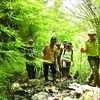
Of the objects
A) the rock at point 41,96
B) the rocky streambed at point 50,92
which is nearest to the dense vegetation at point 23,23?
the rocky streambed at point 50,92

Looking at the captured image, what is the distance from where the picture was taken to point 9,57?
16.7ft

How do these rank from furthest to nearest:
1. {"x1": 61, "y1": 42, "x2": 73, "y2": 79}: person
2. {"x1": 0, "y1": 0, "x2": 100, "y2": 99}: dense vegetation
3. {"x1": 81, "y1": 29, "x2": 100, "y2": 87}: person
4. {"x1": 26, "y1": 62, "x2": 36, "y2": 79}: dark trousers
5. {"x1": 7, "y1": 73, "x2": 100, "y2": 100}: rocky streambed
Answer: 1. {"x1": 61, "y1": 42, "x2": 73, "y2": 79}: person
2. {"x1": 26, "y1": 62, "x2": 36, "y2": 79}: dark trousers
3. {"x1": 81, "y1": 29, "x2": 100, "y2": 87}: person
4. {"x1": 7, "y1": 73, "x2": 100, "y2": 100}: rocky streambed
5. {"x1": 0, "y1": 0, "x2": 100, "y2": 99}: dense vegetation

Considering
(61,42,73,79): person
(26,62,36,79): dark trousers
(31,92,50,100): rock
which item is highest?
(61,42,73,79): person

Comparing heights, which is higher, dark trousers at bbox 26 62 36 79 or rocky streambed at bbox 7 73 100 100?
dark trousers at bbox 26 62 36 79

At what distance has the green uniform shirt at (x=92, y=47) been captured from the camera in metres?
7.35

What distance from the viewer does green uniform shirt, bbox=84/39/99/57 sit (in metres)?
7.35

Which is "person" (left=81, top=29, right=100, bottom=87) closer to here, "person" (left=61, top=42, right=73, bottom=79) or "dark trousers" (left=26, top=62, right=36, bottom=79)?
"person" (left=61, top=42, right=73, bottom=79)

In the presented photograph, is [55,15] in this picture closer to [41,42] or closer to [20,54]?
[41,42]

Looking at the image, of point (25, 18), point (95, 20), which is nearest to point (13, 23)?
point (25, 18)

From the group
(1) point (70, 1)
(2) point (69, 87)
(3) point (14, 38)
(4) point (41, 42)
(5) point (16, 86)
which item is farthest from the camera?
(4) point (41, 42)

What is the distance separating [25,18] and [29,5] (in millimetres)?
520

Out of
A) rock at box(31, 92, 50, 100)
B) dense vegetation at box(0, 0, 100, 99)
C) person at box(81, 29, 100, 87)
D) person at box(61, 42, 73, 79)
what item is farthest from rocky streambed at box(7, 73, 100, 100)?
person at box(61, 42, 73, 79)

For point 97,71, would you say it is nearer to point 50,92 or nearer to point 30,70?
point 50,92

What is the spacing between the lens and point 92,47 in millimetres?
7414
